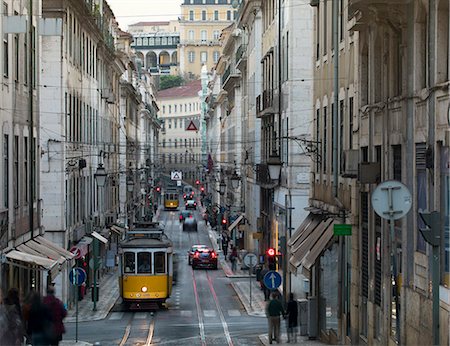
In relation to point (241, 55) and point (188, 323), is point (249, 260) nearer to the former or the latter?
point (188, 323)

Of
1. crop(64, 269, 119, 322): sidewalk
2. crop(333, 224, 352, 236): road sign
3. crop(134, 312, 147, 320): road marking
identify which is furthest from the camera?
crop(64, 269, 119, 322): sidewalk

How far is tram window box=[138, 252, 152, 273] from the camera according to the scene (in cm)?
4225

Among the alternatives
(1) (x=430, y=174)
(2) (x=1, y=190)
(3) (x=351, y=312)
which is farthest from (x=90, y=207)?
(1) (x=430, y=174)

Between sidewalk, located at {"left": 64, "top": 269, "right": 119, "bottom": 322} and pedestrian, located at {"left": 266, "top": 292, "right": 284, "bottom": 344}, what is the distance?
448 inches

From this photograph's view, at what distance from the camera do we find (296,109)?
46.4 meters

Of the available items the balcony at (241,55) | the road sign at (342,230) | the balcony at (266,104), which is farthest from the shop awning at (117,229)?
the road sign at (342,230)

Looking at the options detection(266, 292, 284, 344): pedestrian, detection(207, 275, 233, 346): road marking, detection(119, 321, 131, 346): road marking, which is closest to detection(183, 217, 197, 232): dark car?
detection(207, 275, 233, 346): road marking

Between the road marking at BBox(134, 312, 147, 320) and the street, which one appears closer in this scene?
the street

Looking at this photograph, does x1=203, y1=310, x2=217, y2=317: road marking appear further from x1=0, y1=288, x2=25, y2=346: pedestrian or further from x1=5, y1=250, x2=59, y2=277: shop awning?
x1=0, y1=288, x2=25, y2=346: pedestrian

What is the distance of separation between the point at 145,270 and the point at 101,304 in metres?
4.59

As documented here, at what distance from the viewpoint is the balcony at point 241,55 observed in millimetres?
76162

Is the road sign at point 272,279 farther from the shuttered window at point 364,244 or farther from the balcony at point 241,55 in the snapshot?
the balcony at point 241,55

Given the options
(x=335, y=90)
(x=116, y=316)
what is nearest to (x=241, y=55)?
(x=116, y=316)

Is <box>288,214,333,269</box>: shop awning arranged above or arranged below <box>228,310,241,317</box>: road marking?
above
